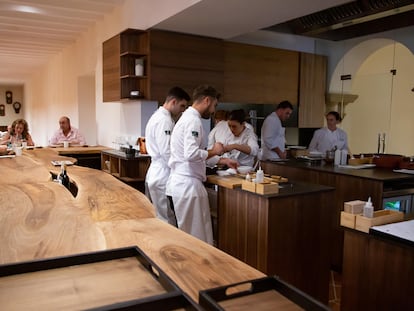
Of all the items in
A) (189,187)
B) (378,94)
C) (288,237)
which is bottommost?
(288,237)

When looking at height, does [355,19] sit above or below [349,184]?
above

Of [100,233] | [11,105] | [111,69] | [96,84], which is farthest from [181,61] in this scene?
[11,105]

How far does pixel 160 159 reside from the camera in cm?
380

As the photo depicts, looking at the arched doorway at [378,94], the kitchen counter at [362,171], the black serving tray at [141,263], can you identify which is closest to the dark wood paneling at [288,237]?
the kitchen counter at [362,171]

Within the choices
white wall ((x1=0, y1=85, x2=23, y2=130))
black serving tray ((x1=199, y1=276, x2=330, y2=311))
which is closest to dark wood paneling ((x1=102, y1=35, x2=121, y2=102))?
black serving tray ((x1=199, y1=276, x2=330, y2=311))

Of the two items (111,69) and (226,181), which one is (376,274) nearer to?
(226,181)

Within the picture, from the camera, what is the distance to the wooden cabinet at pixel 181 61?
488cm

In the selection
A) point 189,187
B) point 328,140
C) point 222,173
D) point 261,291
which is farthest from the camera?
point 328,140

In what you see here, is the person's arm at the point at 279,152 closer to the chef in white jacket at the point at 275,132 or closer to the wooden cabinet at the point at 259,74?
the chef in white jacket at the point at 275,132

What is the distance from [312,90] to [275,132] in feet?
6.48

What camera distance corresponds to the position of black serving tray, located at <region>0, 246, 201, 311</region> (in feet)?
2.71

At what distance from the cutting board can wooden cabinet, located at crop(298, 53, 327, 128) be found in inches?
147

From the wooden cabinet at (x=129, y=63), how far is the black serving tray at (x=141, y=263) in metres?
3.90


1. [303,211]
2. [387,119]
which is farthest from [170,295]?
[387,119]
